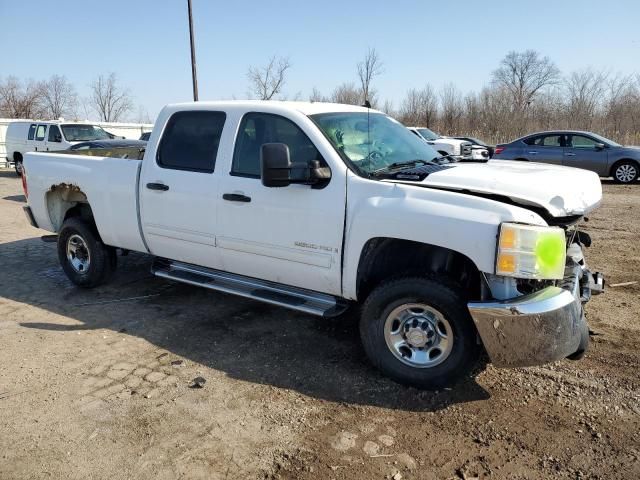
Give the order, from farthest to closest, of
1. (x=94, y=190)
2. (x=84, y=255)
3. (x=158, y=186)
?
(x=84, y=255)
(x=94, y=190)
(x=158, y=186)

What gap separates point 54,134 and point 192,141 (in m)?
15.5

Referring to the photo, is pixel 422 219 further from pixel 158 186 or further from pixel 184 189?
pixel 158 186

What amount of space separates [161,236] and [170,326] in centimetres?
84

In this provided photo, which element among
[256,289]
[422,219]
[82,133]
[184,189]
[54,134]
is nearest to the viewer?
[422,219]

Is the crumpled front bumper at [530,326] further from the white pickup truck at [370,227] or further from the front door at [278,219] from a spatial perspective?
the front door at [278,219]

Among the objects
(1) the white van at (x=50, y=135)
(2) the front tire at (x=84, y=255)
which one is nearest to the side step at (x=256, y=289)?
(2) the front tire at (x=84, y=255)

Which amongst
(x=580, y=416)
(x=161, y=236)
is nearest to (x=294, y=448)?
(x=580, y=416)

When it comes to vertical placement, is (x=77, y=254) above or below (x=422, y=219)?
below

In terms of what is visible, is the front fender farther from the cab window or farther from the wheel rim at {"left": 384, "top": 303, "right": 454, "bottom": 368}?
the cab window

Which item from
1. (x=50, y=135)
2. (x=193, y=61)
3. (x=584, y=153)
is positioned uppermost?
(x=193, y=61)

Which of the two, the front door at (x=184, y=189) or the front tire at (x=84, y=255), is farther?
the front tire at (x=84, y=255)

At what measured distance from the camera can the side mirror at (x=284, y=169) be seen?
3.67 meters

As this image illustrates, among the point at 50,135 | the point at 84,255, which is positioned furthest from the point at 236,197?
the point at 50,135

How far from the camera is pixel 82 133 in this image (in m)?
18.2
